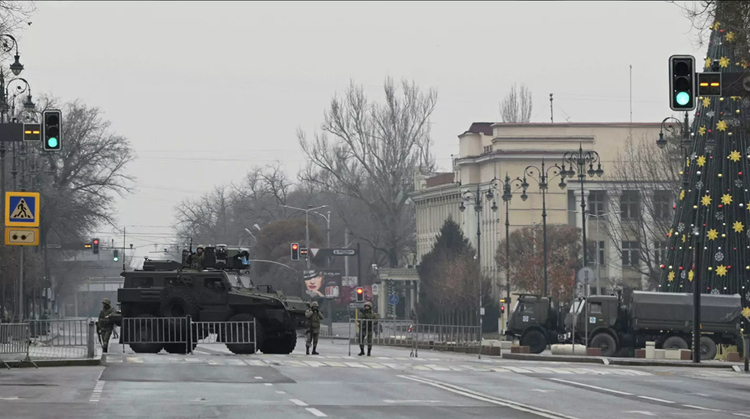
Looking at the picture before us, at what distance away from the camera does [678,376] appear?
2942 cm

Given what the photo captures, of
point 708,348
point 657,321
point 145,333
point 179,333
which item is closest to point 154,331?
point 145,333

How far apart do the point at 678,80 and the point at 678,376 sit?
8.03 metres

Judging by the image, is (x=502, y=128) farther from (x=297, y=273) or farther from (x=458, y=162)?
(x=297, y=273)

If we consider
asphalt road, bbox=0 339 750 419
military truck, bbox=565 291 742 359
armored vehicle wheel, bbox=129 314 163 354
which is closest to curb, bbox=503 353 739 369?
asphalt road, bbox=0 339 750 419

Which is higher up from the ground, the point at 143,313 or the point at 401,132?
the point at 401,132

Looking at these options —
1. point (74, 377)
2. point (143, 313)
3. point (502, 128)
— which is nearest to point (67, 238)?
point (502, 128)

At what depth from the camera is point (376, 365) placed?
105 feet

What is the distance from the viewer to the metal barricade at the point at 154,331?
36500 millimetres

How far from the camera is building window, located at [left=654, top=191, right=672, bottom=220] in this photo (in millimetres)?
68312

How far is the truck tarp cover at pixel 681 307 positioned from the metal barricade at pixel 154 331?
1623 centimetres

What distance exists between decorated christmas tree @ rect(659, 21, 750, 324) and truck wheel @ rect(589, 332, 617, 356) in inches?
175

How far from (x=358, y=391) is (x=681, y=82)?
269 inches

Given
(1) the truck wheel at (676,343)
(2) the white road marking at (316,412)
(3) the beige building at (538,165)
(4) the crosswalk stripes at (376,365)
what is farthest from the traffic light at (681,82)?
(3) the beige building at (538,165)

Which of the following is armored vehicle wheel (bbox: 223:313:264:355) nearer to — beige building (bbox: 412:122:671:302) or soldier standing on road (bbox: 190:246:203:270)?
soldier standing on road (bbox: 190:246:203:270)
